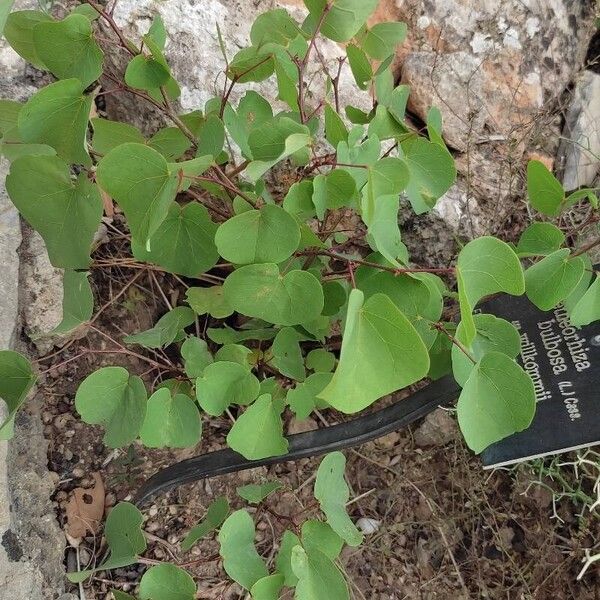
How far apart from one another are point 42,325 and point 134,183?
0.57 meters

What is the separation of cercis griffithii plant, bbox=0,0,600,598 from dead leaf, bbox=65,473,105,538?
19cm

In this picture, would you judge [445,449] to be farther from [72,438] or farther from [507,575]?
[72,438]

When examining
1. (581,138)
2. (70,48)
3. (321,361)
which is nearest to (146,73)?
(70,48)

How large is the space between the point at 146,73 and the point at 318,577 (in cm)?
74

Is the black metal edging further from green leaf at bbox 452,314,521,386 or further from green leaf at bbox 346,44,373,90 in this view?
green leaf at bbox 346,44,373,90

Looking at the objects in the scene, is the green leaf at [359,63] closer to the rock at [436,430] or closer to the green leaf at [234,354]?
the green leaf at [234,354]

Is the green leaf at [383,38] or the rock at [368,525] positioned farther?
the rock at [368,525]

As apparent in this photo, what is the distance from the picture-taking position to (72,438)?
1.24 metres

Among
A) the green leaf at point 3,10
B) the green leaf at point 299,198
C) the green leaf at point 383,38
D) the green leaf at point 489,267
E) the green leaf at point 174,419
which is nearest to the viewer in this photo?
the green leaf at point 3,10

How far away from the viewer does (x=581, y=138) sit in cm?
168

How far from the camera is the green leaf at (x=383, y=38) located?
3.61 feet

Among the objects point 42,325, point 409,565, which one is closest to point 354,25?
point 42,325

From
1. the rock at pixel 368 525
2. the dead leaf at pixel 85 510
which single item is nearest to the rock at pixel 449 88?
the rock at pixel 368 525

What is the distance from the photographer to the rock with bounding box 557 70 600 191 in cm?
167
